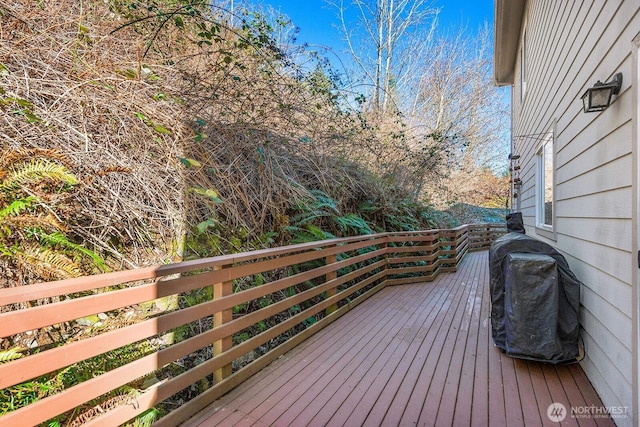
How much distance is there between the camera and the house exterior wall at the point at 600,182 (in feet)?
5.82

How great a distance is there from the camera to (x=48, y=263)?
6.34 feet

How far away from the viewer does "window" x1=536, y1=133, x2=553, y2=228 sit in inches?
153

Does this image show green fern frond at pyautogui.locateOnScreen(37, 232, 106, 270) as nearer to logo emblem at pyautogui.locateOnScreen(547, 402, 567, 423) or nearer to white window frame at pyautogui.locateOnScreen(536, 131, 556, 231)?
logo emblem at pyautogui.locateOnScreen(547, 402, 567, 423)

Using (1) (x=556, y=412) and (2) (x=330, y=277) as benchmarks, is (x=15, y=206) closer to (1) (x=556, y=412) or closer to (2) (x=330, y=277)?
(2) (x=330, y=277)

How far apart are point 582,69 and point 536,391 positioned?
2.48 metres

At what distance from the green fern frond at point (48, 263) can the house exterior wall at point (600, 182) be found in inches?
125

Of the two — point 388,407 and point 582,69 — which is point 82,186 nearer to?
point 388,407

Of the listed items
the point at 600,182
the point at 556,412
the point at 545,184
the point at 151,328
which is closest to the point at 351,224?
the point at 545,184

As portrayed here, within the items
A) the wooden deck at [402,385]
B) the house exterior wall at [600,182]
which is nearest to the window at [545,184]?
the house exterior wall at [600,182]

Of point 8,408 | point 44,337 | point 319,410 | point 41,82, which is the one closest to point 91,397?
point 8,408

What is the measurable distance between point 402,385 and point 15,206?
2706 mm

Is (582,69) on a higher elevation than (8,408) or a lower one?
higher

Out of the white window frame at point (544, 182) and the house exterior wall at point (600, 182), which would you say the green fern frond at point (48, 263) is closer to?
the house exterior wall at point (600, 182)

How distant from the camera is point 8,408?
158 centimetres
